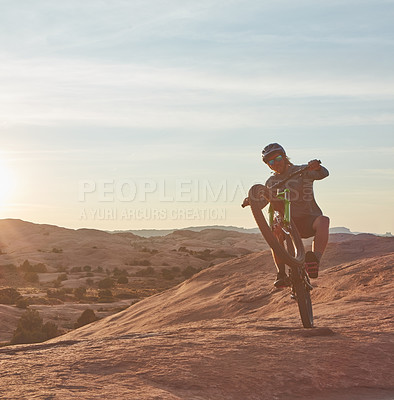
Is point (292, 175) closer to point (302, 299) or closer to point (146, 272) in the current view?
point (302, 299)

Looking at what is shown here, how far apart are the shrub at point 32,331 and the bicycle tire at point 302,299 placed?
1336 cm

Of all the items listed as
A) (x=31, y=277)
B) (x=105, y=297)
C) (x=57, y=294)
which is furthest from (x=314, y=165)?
(x=31, y=277)

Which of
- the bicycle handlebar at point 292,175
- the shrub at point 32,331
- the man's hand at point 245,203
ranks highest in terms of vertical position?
the bicycle handlebar at point 292,175

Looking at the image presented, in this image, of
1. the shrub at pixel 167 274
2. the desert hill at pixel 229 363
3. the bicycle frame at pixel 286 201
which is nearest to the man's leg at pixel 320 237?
the bicycle frame at pixel 286 201

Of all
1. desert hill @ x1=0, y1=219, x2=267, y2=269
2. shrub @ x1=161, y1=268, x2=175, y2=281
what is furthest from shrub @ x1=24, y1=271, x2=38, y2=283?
shrub @ x1=161, y1=268, x2=175, y2=281

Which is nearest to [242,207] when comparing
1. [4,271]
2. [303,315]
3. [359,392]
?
[303,315]

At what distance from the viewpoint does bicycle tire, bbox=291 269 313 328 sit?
7066 millimetres

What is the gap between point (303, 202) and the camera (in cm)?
758

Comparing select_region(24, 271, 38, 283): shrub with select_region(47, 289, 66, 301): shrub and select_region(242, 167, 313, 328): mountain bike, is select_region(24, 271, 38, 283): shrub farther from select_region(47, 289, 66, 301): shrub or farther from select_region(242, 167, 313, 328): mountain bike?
select_region(242, 167, 313, 328): mountain bike

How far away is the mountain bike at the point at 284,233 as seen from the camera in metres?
6.90

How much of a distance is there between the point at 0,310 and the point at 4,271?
2381 centimetres

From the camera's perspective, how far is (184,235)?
119 metres

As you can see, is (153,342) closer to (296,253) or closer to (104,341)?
(104,341)

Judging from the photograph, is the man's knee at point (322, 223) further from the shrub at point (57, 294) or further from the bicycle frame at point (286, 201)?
the shrub at point (57, 294)
